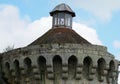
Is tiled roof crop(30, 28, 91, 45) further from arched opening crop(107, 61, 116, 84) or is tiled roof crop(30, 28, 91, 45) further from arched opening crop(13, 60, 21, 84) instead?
arched opening crop(107, 61, 116, 84)

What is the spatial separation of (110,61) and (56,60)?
306cm

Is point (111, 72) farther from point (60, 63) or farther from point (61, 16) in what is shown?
point (61, 16)

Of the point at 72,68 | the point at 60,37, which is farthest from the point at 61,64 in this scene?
the point at 60,37

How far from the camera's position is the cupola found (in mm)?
26781

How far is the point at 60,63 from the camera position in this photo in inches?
934

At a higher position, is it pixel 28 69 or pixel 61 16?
pixel 61 16

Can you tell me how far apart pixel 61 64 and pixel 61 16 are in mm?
4246

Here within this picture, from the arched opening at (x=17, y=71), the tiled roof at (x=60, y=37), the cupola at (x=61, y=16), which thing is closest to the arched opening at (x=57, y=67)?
the tiled roof at (x=60, y=37)

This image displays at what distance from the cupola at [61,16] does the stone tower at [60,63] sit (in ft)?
5.02

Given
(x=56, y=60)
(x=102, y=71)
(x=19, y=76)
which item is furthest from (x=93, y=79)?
(x=19, y=76)

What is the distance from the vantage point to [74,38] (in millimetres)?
25391

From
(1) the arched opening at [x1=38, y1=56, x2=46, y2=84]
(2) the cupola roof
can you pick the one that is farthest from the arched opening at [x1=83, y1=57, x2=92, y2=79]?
(2) the cupola roof

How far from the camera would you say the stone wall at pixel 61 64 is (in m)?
23.6

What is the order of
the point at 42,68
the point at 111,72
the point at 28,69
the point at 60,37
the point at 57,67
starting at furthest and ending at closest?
1. the point at 60,37
2. the point at 111,72
3. the point at 28,69
4. the point at 42,68
5. the point at 57,67
